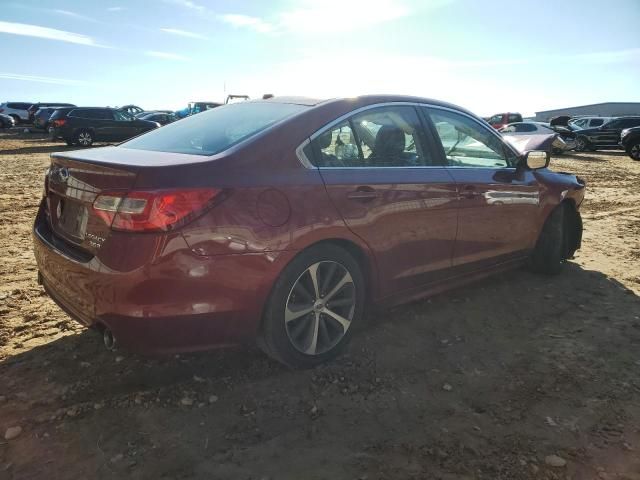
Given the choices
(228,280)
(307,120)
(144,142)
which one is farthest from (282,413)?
(144,142)

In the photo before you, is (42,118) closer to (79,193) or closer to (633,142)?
(633,142)

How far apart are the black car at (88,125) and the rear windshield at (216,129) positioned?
63.0 feet

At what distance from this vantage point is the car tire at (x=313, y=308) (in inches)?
106

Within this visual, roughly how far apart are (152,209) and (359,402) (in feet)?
4.74

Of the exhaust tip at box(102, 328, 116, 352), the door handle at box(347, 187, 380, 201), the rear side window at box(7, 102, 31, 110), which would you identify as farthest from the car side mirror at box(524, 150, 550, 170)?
the rear side window at box(7, 102, 31, 110)

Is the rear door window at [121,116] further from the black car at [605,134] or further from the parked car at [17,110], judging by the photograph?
the parked car at [17,110]

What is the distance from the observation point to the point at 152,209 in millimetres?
2262

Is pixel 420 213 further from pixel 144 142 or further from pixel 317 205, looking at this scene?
pixel 144 142

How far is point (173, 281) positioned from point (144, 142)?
125cm

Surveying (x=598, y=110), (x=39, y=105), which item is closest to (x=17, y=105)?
(x=39, y=105)

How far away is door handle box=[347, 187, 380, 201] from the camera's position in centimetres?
288

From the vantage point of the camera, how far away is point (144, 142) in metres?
3.16

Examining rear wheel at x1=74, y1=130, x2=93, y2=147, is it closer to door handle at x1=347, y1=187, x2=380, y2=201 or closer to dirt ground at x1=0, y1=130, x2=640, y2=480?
dirt ground at x1=0, y1=130, x2=640, y2=480

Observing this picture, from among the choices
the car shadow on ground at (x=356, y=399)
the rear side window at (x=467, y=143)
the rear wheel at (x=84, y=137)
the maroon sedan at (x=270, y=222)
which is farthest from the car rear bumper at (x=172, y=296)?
the rear wheel at (x=84, y=137)
